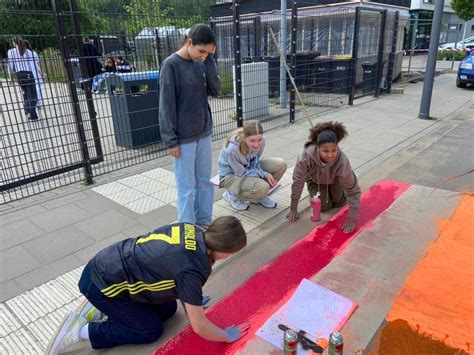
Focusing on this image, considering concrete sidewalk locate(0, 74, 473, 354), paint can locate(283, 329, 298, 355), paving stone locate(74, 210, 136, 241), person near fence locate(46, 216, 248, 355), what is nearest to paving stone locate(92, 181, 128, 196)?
concrete sidewalk locate(0, 74, 473, 354)

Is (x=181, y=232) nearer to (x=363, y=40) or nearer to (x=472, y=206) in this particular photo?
(x=472, y=206)

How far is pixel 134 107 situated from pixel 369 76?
7.69 meters

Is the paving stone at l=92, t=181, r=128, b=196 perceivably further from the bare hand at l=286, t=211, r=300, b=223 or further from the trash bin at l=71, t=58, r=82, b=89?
the bare hand at l=286, t=211, r=300, b=223

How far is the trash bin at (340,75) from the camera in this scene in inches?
378

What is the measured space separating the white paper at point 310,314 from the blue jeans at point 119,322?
2.14 feet

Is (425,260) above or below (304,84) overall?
below

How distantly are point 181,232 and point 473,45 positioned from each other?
1211 inches

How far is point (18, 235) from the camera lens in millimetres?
3516

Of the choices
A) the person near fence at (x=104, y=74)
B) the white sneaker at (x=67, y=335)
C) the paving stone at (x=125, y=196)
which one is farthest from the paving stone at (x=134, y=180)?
the white sneaker at (x=67, y=335)

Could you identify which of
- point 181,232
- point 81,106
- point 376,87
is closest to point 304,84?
point 376,87

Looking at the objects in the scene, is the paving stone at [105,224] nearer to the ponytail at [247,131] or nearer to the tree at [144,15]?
the ponytail at [247,131]

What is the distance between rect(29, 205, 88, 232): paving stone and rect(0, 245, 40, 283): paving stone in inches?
15.4

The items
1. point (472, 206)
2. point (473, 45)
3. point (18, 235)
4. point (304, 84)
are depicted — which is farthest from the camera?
point (473, 45)

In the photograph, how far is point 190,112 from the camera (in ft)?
9.86
